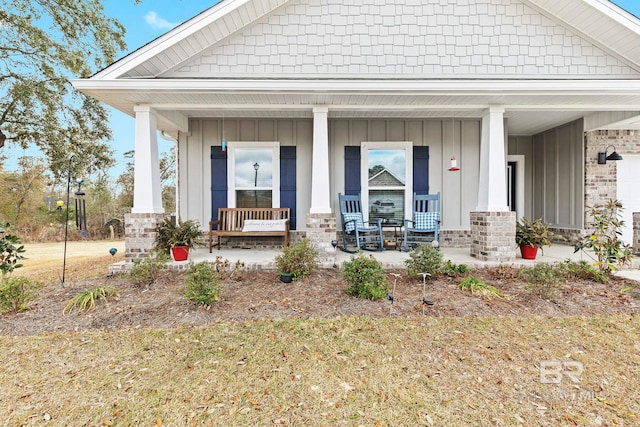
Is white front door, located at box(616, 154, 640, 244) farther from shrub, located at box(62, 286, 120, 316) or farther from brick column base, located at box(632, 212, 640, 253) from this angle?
shrub, located at box(62, 286, 120, 316)

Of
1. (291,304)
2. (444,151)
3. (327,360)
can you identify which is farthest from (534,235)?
(327,360)

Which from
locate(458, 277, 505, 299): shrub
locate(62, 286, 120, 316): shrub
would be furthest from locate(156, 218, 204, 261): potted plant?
locate(458, 277, 505, 299): shrub

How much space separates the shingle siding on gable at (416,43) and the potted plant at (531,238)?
2463 millimetres

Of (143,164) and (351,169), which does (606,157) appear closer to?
(351,169)

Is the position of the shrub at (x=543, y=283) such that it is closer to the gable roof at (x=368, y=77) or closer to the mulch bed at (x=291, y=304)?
the mulch bed at (x=291, y=304)

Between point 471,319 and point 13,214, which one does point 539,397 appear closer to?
point 471,319

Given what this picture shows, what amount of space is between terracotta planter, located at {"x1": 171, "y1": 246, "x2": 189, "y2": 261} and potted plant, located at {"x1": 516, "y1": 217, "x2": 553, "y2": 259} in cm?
537

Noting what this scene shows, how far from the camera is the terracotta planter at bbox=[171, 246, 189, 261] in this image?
4902 mm

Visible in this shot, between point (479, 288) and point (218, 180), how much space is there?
5.03 m

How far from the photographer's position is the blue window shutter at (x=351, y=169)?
6.54m

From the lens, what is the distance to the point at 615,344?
104 inches

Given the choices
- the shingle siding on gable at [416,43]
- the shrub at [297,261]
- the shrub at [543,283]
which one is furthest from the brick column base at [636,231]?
the shrub at [297,261]

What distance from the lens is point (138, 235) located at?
488 cm

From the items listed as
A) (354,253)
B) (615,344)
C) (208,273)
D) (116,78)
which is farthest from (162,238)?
(615,344)
